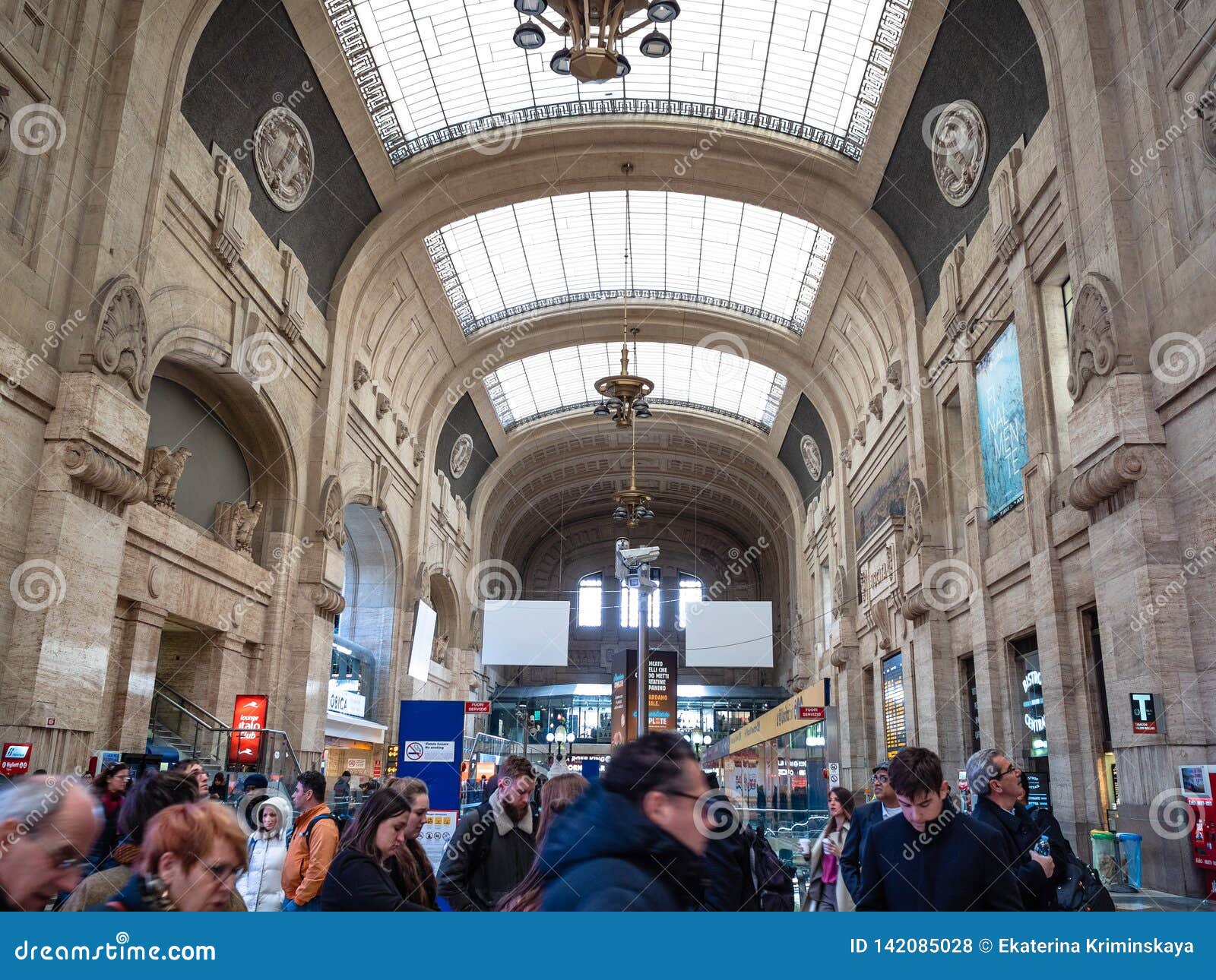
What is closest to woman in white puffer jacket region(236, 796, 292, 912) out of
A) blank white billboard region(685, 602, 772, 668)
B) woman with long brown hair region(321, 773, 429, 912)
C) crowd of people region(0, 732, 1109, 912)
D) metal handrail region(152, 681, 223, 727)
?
crowd of people region(0, 732, 1109, 912)

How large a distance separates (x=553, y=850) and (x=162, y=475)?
1188 centimetres

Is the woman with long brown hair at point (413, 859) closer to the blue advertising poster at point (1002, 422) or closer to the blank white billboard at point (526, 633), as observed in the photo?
the blue advertising poster at point (1002, 422)

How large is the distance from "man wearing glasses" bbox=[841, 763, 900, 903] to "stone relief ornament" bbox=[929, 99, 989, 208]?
11.4 meters

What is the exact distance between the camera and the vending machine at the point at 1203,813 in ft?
24.7

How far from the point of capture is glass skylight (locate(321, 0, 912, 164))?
1620 cm

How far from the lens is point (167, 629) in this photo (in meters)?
14.2

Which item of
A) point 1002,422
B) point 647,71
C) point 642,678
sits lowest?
point 642,678

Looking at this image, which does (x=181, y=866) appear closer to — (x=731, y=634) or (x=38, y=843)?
(x=38, y=843)

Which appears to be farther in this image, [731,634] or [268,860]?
[731,634]

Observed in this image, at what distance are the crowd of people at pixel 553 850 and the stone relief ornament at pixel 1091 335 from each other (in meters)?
5.75

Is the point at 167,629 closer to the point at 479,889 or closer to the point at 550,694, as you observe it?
the point at 479,889

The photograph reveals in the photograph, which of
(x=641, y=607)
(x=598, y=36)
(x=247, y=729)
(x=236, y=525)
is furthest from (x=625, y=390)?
(x=247, y=729)

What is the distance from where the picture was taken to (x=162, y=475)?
12.3 meters

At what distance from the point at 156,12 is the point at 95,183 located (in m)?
2.40
